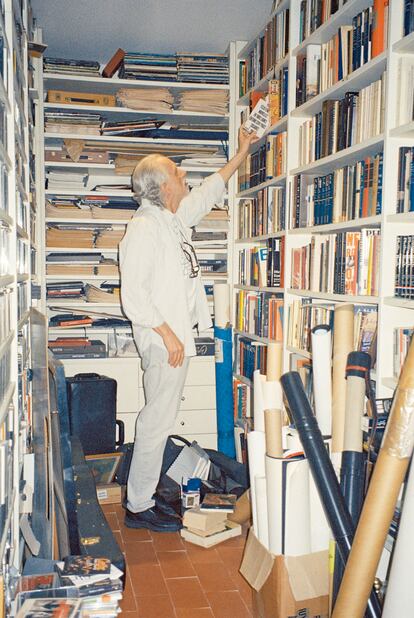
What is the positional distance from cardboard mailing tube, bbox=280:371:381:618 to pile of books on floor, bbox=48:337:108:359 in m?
2.08

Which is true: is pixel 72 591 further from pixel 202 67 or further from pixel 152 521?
pixel 202 67

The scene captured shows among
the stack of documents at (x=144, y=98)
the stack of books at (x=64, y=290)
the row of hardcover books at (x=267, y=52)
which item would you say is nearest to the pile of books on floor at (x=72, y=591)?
the stack of books at (x=64, y=290)

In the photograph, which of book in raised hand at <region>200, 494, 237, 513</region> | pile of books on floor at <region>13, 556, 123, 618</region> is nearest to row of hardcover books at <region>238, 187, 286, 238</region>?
book in raised hand at <region>200, 494, 237, 513</region>

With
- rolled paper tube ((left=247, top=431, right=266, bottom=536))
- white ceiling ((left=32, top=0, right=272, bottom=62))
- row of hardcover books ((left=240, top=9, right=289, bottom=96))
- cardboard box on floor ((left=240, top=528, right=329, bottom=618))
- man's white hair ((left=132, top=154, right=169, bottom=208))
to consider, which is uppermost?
white ceiling ((left=32, top=0, right=272, bottom=62))

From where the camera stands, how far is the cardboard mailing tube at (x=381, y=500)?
4.32 feet

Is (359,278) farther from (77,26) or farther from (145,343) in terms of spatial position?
(77,26)

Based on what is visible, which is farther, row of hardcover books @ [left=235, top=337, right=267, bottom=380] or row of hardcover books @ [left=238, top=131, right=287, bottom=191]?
row of hardcover books @ [left=235, top=337, right=267, bottom=380]

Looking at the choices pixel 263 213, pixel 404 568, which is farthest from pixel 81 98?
pixel 404 568

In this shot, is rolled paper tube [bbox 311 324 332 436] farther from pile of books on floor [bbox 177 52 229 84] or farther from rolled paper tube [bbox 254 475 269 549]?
pile of books on floor [bbox 177 52 229 84]

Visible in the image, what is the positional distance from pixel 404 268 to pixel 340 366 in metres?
0.40

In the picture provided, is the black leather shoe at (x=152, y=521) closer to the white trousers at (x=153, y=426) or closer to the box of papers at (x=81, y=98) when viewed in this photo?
the white trousers at (x=153, y=426)

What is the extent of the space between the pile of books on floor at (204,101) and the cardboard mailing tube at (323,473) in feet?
8.43

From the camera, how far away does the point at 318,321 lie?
8.48ft

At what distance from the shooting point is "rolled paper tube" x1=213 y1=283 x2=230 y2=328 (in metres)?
3.55
